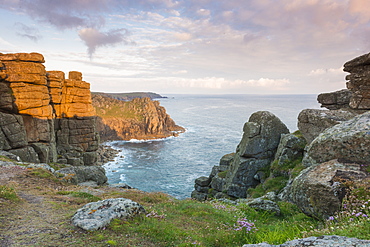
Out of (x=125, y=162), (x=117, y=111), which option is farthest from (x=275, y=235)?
(x=117, y=111)

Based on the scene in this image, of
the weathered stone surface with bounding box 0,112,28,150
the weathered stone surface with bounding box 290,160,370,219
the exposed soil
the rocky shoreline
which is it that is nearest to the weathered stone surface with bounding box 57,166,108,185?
the rocky shoreline

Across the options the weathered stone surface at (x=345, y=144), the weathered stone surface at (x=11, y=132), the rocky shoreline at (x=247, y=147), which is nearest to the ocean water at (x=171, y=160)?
the rocky shoreline at (x=247, y=147)

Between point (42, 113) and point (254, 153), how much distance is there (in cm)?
4262

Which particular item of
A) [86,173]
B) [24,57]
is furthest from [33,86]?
[86,173]

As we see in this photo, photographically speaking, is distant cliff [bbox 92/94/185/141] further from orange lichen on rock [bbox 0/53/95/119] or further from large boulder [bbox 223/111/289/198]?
large boulder [bbox 223/111/289/198]

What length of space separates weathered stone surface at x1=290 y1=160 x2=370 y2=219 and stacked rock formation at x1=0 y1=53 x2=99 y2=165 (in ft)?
145

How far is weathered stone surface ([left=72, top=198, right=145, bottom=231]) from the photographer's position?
8102mm

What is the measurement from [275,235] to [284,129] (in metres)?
27.8

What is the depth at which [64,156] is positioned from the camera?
53.7m

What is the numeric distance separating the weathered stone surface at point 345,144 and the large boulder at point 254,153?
19829 mm

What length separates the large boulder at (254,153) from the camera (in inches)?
1192

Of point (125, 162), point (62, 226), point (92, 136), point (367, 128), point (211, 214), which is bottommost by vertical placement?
point (125, 162)

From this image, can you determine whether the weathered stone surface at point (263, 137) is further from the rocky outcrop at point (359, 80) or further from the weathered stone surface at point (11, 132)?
the weathered stone surface at point (11, 132)

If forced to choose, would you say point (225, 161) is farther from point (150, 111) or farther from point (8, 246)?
point (150, 111)
